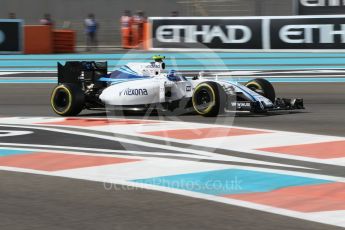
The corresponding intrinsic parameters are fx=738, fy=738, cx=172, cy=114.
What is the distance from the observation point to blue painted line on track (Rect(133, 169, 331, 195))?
616cm

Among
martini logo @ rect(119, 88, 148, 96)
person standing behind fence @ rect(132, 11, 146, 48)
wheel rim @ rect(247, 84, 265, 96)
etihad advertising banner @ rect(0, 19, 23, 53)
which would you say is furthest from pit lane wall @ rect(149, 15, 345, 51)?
martini logo @ rect(119, 88, 148, 96)

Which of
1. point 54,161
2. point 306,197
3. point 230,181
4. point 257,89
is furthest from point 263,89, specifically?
point 306,197

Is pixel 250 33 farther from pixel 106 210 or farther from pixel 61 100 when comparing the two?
pixel 106 210

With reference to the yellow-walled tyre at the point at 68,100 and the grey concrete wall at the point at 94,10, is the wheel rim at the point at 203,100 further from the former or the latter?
the grey concrete wall at the point at 94,10

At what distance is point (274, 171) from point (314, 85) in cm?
1014

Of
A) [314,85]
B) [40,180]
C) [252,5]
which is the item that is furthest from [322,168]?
[252,5]

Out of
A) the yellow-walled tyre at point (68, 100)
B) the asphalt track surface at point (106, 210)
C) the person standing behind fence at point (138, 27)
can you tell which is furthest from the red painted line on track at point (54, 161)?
the person standing behind fence at point (138, 27)

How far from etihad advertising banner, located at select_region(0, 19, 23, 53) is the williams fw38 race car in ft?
46.4

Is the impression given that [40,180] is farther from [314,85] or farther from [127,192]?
[314,85]

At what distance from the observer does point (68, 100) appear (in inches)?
448

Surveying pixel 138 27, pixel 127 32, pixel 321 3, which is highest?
pixel 321 3

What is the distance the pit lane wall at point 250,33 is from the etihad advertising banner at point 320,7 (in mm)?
1746

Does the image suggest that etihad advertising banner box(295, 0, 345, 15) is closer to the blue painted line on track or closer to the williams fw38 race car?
the williams fw38 race car

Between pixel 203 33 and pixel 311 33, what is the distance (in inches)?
137
